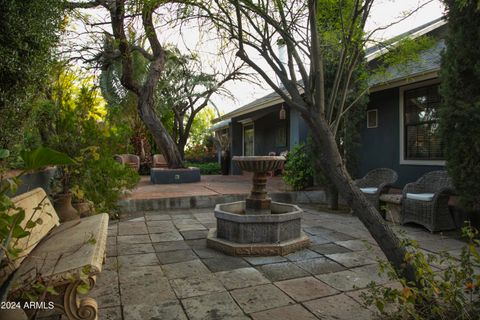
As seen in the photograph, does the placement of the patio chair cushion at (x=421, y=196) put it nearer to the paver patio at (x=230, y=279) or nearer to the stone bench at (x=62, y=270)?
the paver patio at (x=230, y=279)

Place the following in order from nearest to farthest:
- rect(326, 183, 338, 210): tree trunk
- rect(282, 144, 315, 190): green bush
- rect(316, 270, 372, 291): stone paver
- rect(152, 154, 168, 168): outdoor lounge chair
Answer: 1. rect(316, 270, 372, 291): stone paver
2. rect(326, 183, 338, 210): tree trunk
3. rect(282, 144, 315, 190): green bush
4. rect(152, 154, 168, 168): outdoor lounge chair

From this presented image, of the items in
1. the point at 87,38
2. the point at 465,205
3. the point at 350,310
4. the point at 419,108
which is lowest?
the point at 350,310

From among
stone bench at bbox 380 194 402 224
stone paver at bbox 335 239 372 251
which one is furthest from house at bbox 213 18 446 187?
stone paver at bbox 335 239 372 251

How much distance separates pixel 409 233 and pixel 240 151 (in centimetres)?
1203

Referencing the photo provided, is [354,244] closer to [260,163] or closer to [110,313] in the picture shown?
[260,163]

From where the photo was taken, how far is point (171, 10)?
9.87 ft

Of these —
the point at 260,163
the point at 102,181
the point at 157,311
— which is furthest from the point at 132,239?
Answer: the point at 157,311

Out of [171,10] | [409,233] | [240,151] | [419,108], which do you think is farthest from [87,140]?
[240,151]

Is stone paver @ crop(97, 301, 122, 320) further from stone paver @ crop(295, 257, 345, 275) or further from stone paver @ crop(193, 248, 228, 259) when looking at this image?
stone paver @ crop(295, 257, 345, 275)

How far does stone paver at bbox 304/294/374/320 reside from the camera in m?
2.29

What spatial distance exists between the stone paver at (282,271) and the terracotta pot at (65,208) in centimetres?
272

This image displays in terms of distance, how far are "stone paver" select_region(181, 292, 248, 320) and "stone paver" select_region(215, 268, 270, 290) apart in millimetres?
212

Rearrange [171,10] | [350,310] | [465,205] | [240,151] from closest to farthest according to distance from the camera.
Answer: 1. [350,310]
2. [171,10]
3. [465,205]
4. [240,151]

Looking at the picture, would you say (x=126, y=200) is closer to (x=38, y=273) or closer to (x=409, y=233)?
(x=38, y=273)
